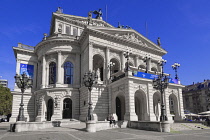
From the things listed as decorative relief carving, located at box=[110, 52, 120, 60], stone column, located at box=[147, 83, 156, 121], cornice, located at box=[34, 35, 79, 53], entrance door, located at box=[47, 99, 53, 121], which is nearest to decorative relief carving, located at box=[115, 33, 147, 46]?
decorative relief carving, located at box=[110, 52, 120, 60]

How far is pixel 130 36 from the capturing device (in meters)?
36.6

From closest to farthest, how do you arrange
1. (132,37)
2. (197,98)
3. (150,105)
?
(150,105) < (132,37) < (197,98)

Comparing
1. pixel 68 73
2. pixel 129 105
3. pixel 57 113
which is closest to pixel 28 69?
pixel 68 73

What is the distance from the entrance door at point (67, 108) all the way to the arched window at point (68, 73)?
357 centimetres

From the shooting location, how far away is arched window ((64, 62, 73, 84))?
1305 inches

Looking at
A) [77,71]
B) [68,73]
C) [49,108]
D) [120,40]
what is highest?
[120,40]

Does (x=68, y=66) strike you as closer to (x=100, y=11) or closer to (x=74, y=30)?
(x=74, y=30)

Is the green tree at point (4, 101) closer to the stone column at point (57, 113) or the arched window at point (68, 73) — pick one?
the arched window at point (68, 73)

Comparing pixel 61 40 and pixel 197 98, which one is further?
pixel 197 98

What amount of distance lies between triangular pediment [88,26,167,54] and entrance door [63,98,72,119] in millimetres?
13331

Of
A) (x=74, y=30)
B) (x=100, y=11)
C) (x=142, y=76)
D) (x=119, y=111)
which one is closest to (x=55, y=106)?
(x=119, y=111)

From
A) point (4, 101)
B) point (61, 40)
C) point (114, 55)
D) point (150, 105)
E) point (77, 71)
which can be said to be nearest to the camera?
point (150, 105)

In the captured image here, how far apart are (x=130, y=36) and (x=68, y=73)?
47.4 ft

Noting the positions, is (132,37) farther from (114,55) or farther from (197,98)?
(197,98)
